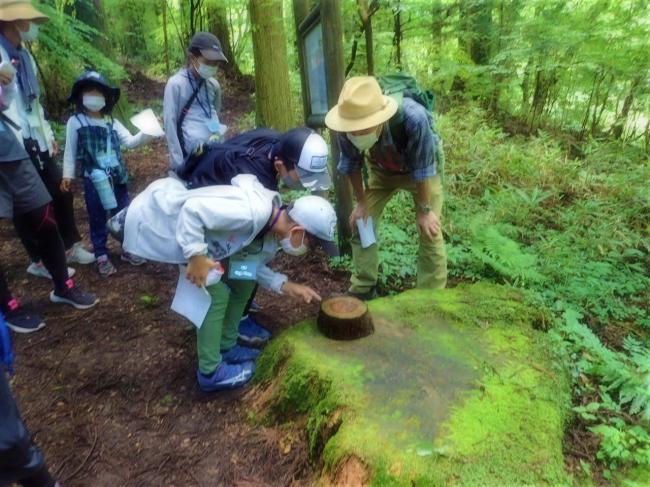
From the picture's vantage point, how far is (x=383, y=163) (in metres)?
Answer: 3.66

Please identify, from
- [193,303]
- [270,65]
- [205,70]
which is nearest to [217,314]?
[193,303]

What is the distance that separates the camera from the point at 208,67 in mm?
4012

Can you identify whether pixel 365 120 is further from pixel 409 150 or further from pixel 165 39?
pixel 165 39

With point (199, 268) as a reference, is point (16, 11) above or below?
above

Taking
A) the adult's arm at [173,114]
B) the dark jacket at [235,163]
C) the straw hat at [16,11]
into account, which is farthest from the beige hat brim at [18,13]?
the dark jacket at [235,163]

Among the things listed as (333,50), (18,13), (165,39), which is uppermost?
(165,39)

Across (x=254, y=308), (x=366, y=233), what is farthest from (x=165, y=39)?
(x=366, y=233)

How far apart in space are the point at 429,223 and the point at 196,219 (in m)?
1.92

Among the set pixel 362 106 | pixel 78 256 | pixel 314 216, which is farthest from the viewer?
pixel 78 256

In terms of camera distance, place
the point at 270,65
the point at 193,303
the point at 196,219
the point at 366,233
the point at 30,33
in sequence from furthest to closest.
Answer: the point at 270,65, the point at 366,233, the point at 30,33, the point at 193,303, the point at 196,219

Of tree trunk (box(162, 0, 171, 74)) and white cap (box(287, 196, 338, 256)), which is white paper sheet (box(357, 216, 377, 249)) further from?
tree trunk (box(162, 0, 171, 74))

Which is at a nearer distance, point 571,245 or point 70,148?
point 70,148

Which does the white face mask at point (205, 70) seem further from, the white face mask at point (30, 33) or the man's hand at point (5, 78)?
the man's hand at point (5, 78)

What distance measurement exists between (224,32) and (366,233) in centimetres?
1065
